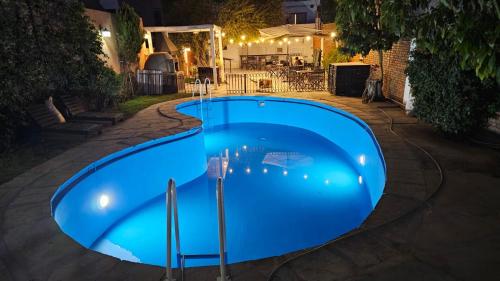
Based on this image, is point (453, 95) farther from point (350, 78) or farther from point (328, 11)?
point (328, 11)

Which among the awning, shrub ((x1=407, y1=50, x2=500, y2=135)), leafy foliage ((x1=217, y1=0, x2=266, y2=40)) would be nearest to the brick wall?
shrub ((x1=407, y1=50, x2=500, y2=135))

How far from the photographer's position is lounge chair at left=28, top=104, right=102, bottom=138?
348 inches

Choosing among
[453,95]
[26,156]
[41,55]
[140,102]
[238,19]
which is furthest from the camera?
[238,19]

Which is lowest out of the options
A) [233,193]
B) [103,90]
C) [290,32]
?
[233,193]

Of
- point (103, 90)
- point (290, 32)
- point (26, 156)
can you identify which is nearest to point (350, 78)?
point (290, 32)

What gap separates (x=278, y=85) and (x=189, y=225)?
1257cm

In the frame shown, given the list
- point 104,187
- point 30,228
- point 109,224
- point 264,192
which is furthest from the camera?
point 264,192

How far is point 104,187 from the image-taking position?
6.86 m

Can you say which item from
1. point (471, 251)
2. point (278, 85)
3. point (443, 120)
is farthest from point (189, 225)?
point (278, 85)

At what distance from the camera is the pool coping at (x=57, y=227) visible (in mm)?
3609

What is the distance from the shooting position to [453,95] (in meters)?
6.99

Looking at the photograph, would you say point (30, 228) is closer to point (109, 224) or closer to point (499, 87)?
point (109, 224)

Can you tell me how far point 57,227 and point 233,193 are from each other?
3933 millimetres

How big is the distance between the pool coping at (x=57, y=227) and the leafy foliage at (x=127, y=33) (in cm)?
747
